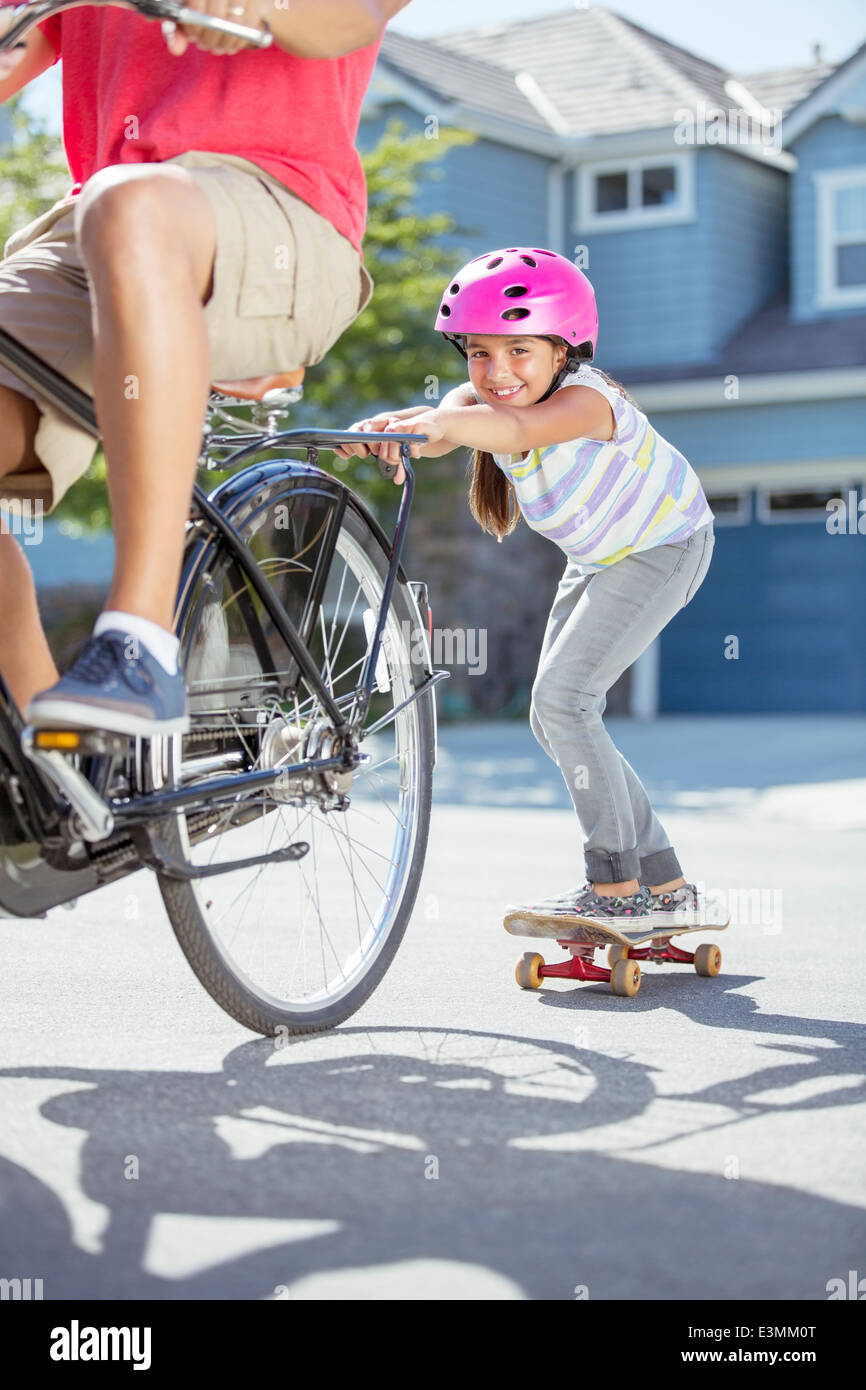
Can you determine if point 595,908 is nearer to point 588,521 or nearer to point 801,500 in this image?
point 588,521

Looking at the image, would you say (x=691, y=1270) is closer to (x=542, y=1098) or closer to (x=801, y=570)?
(x=542, y=1098)

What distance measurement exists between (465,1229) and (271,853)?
1.11 meters

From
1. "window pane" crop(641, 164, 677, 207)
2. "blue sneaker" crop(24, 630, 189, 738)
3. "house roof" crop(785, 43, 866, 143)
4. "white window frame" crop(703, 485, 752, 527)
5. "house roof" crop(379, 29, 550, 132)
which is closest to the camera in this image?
"blue sneaker" crop(24, 630, 189, 738)

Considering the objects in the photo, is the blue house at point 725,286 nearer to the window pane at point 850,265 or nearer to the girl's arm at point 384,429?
the window pane at point 850,265

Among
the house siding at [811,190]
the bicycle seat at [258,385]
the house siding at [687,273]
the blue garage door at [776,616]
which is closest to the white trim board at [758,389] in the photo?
the house siding at [687,273]

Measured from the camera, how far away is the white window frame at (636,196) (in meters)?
20.5

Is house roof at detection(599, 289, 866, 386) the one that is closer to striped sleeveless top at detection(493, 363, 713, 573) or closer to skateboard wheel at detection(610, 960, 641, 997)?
striped sleeveless top at detection(493, 363, 713, 573)

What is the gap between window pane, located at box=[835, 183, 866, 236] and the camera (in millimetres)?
20281

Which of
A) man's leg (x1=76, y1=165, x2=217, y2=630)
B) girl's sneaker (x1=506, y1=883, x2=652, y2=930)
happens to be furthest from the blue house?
man's leg (x1=76, y1=165, x2=217, y2=630)

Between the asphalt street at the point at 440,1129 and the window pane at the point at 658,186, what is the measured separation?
1682 cm

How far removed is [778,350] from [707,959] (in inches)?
639

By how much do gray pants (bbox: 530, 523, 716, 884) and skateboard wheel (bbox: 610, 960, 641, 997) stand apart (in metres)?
0.29

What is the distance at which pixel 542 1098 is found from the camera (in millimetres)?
3127
